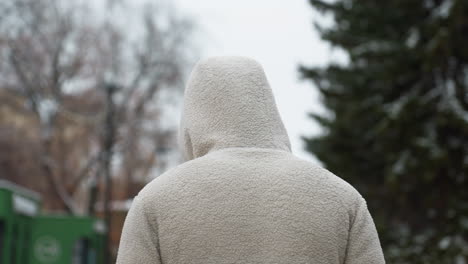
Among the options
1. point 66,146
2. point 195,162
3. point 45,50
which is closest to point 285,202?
point 195,162

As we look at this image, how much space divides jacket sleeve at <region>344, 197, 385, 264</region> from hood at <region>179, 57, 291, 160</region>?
0.33 m

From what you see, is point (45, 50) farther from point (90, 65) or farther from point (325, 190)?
point (325, 190)

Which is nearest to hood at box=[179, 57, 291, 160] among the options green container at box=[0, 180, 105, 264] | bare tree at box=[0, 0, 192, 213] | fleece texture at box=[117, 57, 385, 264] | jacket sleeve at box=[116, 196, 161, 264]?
fleece texture at box=[117, 57, 385, 264]

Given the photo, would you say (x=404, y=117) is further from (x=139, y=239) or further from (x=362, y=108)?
(x=139, y=239)

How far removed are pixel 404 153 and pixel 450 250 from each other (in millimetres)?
1966

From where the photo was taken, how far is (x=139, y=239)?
232 cm

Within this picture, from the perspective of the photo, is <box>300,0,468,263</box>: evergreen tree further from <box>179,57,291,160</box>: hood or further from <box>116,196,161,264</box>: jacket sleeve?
<box>116,196,161,264</box>: jacket sleeve

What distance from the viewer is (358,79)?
16.4m

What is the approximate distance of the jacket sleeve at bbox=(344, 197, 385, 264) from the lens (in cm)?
238

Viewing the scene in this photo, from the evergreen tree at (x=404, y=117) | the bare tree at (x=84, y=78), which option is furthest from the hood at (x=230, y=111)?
Answer: the bare tree at (x=84, y=78)

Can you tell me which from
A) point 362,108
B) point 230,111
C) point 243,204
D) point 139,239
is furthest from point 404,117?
point 139,239

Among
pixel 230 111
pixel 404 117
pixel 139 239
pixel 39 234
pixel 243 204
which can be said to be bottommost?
pixel 39 234

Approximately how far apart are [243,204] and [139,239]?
1.09ft

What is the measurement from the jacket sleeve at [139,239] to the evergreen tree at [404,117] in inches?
465
